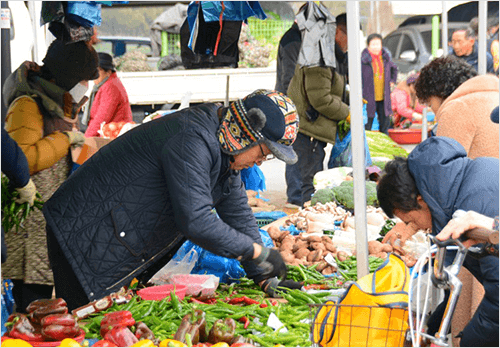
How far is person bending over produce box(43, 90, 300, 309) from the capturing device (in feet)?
10.2

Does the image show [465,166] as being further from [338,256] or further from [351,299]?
[338,256]

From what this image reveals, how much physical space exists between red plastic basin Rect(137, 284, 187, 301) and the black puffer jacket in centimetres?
24

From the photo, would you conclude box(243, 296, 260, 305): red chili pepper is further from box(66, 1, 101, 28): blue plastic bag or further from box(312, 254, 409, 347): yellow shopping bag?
box(66, 1, 101, 28): blue plastic bag

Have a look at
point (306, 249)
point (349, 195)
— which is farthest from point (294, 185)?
point (306, 249)

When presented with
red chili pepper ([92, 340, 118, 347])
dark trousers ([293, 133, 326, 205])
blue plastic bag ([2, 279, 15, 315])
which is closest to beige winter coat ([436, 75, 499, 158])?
red chili pepper ([92, 340, 118, 347])

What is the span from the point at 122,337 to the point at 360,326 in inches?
39.3

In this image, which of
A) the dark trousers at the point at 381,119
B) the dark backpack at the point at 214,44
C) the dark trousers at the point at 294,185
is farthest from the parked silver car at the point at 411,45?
the dark backpack at the point at 214,44

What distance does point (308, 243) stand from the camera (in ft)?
15.8

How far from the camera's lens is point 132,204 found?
332cm

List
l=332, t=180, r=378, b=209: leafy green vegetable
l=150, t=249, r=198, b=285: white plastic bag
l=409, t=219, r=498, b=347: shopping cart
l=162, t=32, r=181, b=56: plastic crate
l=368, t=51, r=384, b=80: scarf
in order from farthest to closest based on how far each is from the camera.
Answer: l=162, t=32, r=181, b=56: plastic crate < l=368, t=51, r=384, b=80: scarf < l=332, t=180, r=378, b=209: leafy green vegetable < l=150, t=249, r=198, b=285: white plastic bag < l=409, t=219, r=498, b=347: shopping cart

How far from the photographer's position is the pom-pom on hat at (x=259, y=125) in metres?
3.13

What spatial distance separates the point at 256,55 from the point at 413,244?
304 inches

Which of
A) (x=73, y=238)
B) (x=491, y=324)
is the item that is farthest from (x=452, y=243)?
(x=73, y=238)

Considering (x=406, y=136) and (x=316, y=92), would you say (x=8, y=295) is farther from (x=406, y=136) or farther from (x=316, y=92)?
(x=406, y=136)
